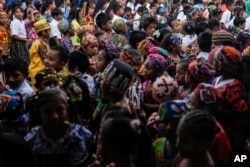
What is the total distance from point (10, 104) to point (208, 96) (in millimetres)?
1653

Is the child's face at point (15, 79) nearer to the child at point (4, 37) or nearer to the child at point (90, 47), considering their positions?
the child at point (90, 47)

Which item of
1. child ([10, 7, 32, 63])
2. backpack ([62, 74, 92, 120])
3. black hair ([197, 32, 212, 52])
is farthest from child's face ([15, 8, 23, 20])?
backpack ([62, 74, 92, 120])

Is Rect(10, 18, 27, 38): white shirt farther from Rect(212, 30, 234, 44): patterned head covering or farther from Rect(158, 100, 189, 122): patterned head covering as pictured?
Rect(158, 100, 189, 122): patterned head covering

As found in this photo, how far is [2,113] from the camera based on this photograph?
4.73 meters

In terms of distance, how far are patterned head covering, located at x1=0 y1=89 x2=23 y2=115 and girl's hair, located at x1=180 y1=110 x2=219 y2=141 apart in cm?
175

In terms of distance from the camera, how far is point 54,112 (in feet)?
13.0

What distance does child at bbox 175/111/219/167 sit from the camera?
3.43 m

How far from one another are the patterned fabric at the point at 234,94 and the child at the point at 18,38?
23.9ft

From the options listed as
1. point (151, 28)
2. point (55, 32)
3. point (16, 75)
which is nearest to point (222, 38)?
point (151, 28)

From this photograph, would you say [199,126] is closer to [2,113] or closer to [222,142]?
[222,142]

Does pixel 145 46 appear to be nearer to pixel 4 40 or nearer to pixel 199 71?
pixel 199 71

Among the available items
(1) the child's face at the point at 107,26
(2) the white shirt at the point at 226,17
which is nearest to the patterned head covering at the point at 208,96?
(1) the child's face at the point at 107,26

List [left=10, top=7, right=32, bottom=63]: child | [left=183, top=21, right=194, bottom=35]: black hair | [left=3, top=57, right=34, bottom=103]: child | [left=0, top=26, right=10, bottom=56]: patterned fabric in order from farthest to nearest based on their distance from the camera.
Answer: [left=10, top=7, right=32, bottom=63]: child, [left=0, top=26, right=10, bottom=56]: patterned fabric, [left=183, top=21, right=194, bottom=35]: black hair, [left=3, top=57, right=34, bottom=103]: child

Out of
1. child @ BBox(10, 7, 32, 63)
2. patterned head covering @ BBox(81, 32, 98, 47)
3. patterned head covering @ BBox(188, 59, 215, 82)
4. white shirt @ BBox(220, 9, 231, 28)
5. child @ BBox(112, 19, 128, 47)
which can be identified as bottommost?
white shirt @ BBox(220, 9, 231, 28)
